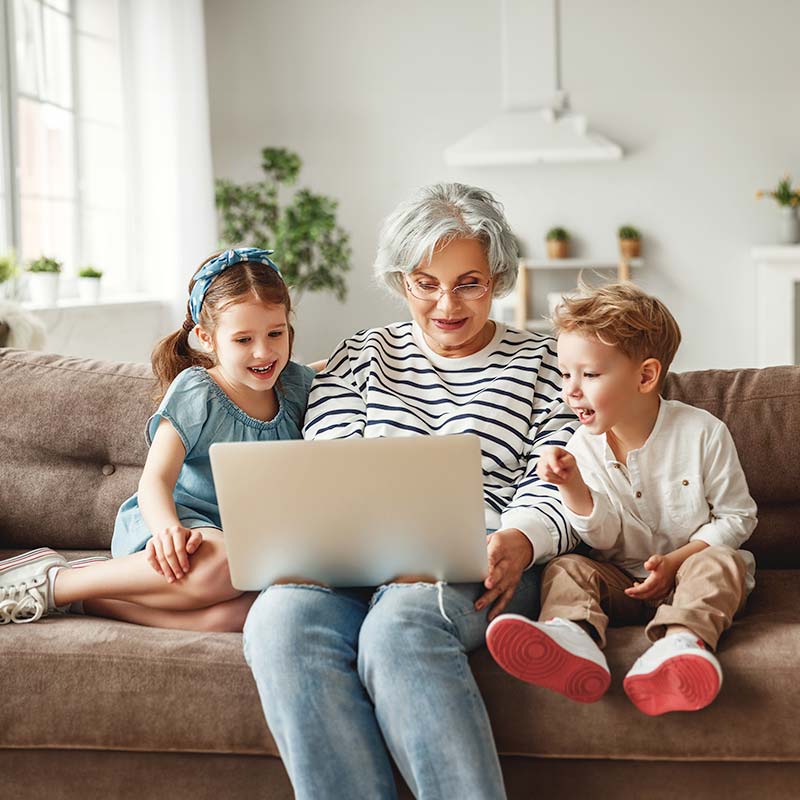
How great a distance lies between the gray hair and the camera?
1.76 metres

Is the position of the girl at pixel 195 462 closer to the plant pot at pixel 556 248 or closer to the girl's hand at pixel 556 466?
the girl's hand at pixel 556 466

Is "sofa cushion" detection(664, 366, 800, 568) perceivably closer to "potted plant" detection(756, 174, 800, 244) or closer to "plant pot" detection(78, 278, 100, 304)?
"plant pot" detection(78, 278, 100, 304)

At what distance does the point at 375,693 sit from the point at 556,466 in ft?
1.40

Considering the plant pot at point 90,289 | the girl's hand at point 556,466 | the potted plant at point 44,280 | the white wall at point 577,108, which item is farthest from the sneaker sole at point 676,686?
the white wall at point 577,108

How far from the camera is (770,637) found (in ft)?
4.75

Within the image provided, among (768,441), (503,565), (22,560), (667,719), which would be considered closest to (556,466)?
(503,565)

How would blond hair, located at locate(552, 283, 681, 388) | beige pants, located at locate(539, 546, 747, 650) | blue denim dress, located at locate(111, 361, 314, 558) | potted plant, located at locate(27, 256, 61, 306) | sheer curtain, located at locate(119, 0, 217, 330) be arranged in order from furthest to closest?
sheer curtain, located at locate(119, 0, 217, 330), potted plant, located at locate(27, 256, 61, 306), blue denim dress, located at locate(111, 361, 314, 558), blond hair, located at locate(552, 283, 681, 388), beige pants, located at locate(539, 546, 747, 650)

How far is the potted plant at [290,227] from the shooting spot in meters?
5.50

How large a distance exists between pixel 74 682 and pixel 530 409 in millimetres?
840

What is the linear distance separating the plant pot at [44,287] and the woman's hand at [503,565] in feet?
9.92

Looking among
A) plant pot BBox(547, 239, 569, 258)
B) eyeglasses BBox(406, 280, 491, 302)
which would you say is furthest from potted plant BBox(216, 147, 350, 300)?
eyeglasses BBox(406, 280, 491, 302)

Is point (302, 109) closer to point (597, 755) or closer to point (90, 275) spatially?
point (90, 275)

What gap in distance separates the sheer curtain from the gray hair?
364 cm

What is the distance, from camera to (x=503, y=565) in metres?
1.53
